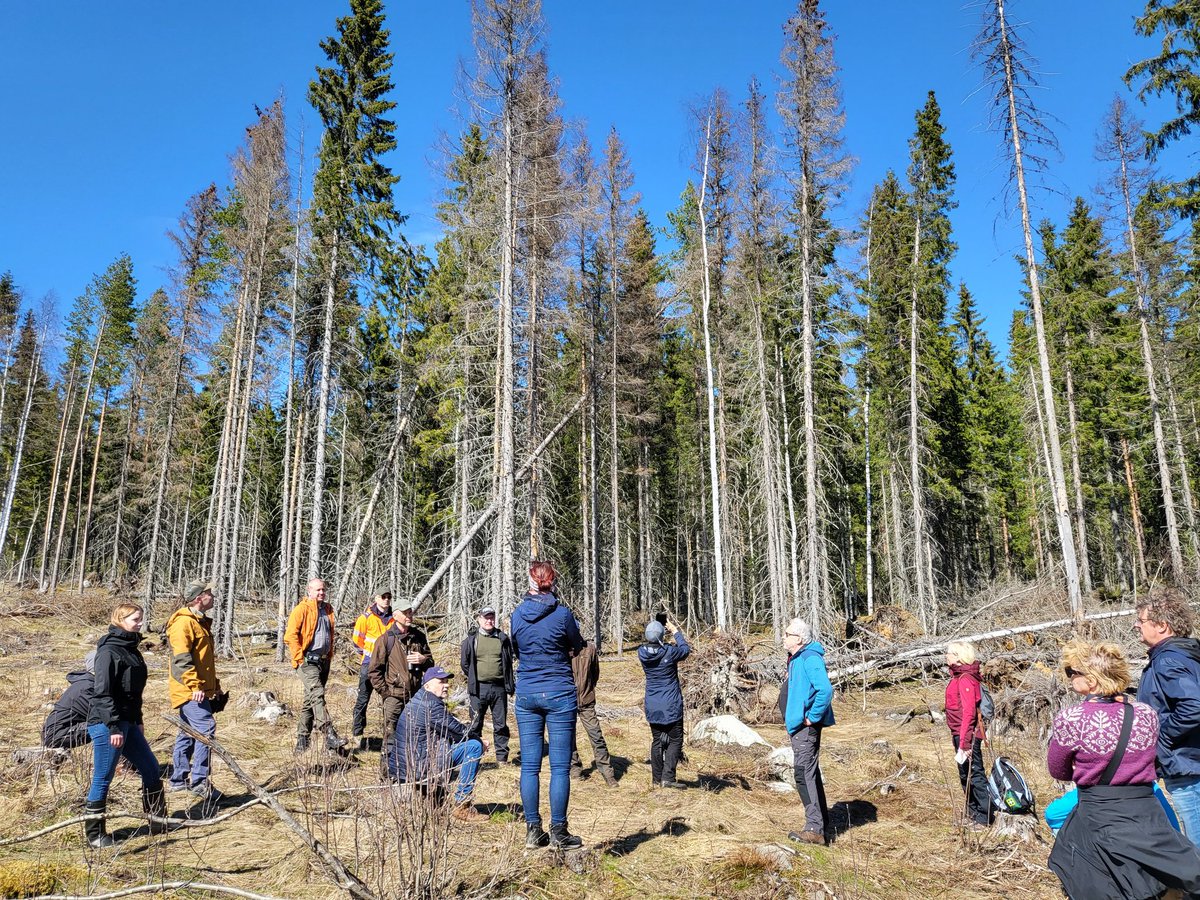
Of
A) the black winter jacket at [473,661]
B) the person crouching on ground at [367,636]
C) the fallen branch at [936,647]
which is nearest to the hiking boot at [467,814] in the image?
the black winter jacket at [473,661]

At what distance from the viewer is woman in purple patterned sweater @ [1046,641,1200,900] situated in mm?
3346

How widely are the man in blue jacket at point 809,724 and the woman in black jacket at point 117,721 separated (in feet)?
17.4

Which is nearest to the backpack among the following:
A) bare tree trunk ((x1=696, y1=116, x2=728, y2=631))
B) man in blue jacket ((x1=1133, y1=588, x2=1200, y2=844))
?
man in blue jacket ((x1=1133, y1=588, x2=1200, y2=844))

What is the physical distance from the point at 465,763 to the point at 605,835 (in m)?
1.37

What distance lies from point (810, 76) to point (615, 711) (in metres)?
16.2

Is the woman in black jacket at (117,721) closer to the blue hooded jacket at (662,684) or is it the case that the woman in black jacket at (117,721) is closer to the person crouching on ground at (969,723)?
the blue hooded jacket at (662,684)

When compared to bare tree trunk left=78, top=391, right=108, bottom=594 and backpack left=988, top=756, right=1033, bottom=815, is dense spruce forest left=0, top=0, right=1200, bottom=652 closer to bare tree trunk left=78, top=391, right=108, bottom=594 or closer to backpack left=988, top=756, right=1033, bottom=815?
bare tree trunk left=78, top=391, right=108, bottom=594

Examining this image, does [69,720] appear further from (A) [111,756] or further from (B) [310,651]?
(B) [310,651]

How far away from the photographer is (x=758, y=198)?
20594 mm

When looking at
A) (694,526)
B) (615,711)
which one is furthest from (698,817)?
(694,526)

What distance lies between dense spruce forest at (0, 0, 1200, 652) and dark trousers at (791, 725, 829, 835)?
8.13 m

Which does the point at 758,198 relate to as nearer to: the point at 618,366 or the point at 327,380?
the point at 618,366

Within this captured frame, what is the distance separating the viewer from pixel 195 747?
6.90 metres

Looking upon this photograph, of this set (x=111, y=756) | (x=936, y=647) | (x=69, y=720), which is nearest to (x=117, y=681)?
(x=111, y=756)
